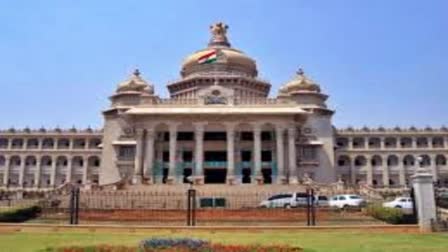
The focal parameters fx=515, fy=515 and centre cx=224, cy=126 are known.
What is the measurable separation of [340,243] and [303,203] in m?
17.9

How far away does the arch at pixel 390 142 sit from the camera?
7446cm

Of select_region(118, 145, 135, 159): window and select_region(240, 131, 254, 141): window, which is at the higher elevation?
select_region(240, 131, 254, 141): window

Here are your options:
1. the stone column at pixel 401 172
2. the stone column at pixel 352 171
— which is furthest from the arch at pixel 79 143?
the stone column at pixel 401 172

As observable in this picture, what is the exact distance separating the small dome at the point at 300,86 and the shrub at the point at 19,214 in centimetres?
4293

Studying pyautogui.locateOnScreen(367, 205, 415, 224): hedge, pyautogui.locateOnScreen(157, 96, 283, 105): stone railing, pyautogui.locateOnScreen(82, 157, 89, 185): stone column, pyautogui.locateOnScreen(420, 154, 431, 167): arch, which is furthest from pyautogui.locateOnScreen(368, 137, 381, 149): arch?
pyautogui.locateOnScreen(367, 205, 415, 224): hedge

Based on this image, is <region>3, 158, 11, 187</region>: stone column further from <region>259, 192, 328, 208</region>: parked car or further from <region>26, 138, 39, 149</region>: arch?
<region>259, 192, 328, 208</region>: parked car

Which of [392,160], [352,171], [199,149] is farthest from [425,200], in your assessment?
[392,160]

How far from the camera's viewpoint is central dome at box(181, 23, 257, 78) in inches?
2552

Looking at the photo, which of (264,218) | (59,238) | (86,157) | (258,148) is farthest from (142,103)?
(59,238)

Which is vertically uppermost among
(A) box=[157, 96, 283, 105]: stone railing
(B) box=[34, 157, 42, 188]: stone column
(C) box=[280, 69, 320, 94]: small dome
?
(C) box=[280, 69, 320, 94]: small dome

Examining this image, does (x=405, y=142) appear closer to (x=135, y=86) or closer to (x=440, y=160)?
(x=440, y=160)

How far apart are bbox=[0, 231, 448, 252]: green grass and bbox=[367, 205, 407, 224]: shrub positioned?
311 centimetres

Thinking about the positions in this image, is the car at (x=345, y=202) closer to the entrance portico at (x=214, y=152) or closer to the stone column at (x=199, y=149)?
the entrance portico at (x=214, y=152)

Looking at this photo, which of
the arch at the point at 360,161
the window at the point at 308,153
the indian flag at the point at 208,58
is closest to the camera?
the window at the point at 308,153
